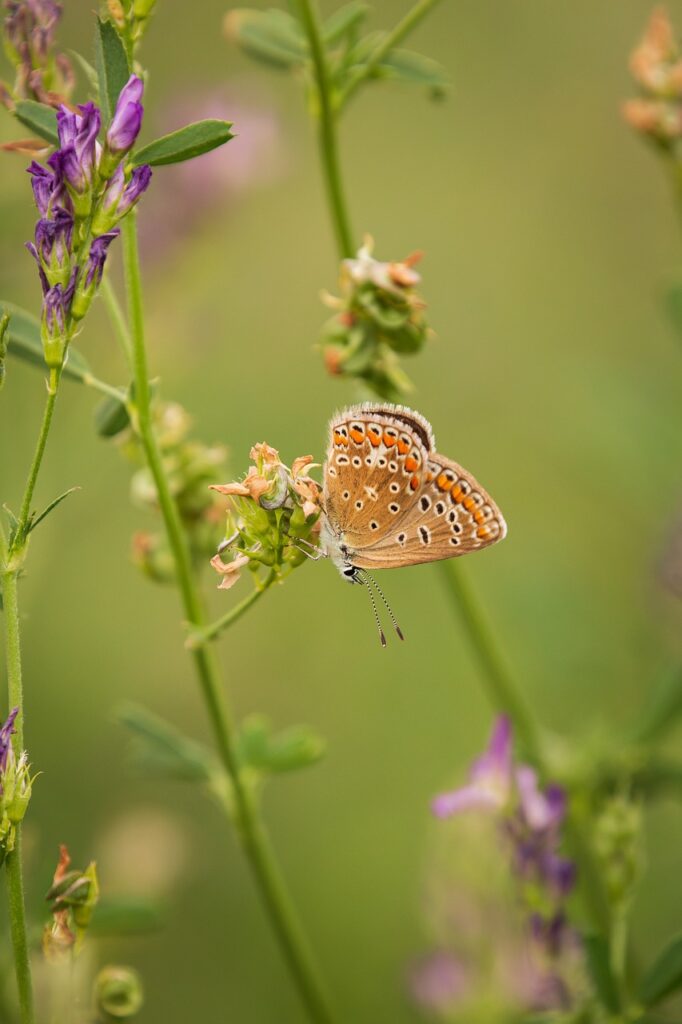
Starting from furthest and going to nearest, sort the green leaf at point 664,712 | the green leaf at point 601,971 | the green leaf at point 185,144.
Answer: the green leaf at point 664,712 < the green leaf at point 601,971 < the green leaf at point 185,144

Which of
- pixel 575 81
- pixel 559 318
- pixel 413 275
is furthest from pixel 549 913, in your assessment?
pixel 575 81

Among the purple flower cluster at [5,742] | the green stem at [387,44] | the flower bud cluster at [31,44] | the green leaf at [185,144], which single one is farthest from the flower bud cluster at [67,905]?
the green stem at [387,44]

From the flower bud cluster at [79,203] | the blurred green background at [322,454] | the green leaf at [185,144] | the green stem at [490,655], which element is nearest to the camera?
the flower bud cluster at [79,203]

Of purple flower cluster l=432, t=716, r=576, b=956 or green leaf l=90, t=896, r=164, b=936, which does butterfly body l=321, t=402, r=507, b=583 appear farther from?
green leaf l=90, t=896, r=164, b=936

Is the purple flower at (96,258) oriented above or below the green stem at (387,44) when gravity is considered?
below

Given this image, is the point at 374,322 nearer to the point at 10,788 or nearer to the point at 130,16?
the point at 130,16

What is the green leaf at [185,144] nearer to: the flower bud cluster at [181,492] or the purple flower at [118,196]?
the purple flower at [118,196]

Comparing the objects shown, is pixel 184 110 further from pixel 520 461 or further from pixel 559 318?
pixel 559 318
